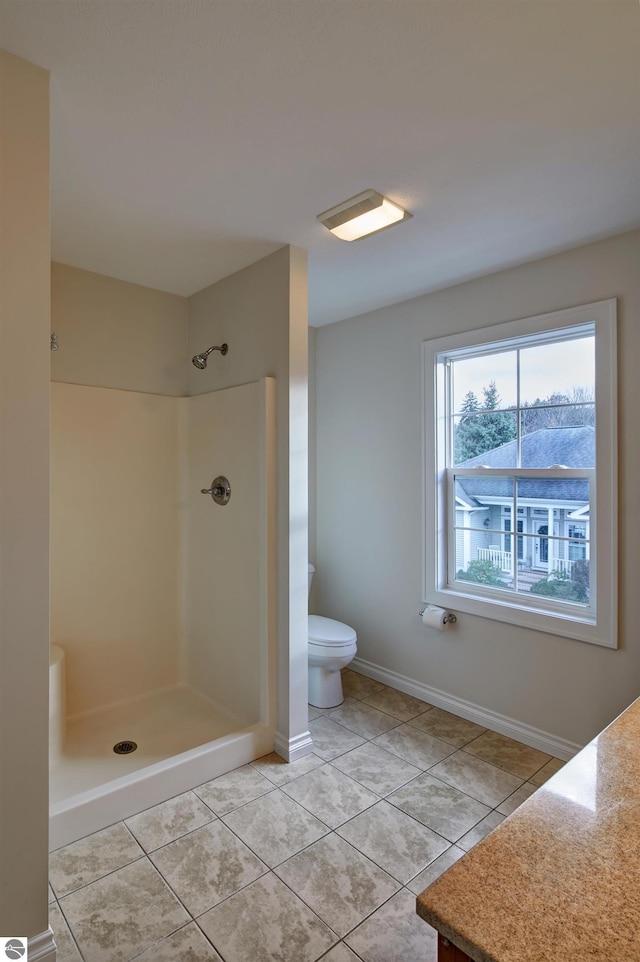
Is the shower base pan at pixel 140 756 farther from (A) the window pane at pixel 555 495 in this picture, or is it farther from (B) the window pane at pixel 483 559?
(A) the window pane at pixel 555 495

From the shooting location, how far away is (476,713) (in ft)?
8.91

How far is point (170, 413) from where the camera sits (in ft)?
9.87

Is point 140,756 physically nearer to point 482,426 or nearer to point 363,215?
point 482,426

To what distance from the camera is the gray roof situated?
2383mm

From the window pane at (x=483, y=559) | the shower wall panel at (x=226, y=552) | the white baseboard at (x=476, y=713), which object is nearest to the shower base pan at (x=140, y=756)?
the shower wall panel at (x=226, y=552)

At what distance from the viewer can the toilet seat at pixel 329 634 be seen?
9.34 ft

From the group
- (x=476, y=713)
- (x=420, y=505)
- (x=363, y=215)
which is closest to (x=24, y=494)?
(x=363, y=215)

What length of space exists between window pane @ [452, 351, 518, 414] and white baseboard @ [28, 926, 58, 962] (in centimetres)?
271

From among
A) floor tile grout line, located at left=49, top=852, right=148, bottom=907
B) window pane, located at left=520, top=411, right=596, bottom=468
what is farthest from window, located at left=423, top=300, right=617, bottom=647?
floor tile grout line, located at left=49, top=852, right=148, bottom=907

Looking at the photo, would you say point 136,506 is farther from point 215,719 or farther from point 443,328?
point 443,328

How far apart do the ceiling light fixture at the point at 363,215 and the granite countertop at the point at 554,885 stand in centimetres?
191

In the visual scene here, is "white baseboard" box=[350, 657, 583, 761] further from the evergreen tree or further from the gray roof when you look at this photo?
the evergreen tree

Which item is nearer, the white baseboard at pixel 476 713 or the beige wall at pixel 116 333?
the white baseboard at pixel 476 713

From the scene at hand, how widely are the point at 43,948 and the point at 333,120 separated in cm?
247
